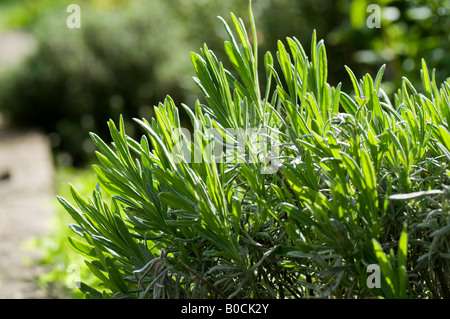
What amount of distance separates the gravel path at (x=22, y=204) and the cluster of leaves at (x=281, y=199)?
2583mm

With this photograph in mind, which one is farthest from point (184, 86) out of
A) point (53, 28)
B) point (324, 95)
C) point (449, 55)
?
point (324, 95)

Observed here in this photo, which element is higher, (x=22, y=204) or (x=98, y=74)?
(x=98, y=74)

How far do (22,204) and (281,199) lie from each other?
197 inches

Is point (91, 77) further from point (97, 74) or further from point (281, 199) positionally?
point (281, 199)

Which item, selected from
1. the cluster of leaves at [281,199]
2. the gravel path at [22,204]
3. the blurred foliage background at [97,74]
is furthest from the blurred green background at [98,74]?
the cluster of leaves at [281,199]

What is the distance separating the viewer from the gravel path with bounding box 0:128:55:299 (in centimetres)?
405

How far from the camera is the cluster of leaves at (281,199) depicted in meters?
1.11

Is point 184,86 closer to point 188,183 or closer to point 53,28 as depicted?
point 53,28

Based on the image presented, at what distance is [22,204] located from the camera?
5.77 meters

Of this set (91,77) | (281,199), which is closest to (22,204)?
(91,77)

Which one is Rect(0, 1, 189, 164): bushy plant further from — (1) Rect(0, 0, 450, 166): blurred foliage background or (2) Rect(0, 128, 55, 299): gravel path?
(2) Rect(0, 128, 55, 299): gravel path

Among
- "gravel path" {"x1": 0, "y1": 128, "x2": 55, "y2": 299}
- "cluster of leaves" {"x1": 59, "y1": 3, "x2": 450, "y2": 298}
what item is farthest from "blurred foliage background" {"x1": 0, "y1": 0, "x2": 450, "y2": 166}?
"cluster of leaves" {"x1": 59, "y1": 3, "x2": 450, "y2": 298}

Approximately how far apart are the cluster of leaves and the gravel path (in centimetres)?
258
